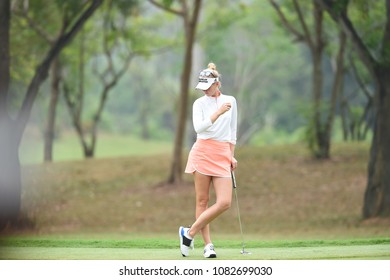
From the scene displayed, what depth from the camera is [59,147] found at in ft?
175

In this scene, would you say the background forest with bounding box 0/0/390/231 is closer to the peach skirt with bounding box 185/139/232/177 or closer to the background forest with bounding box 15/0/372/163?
the background forest with bounding box 15/0/372/163

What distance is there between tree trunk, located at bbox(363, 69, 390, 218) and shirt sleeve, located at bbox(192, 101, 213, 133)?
7947 mm

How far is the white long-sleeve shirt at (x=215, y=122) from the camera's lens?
9203 millimetres

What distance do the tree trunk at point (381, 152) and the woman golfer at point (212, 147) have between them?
303 inches

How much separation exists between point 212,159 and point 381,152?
7.93 m

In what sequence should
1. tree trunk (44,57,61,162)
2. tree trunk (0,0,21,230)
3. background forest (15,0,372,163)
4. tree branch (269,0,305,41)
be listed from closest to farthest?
tree trunk (0,0,21,230) → tree branch (269,0,305,41) → tree trunk (44,57,61,162) → background forest (15,0,372,163)

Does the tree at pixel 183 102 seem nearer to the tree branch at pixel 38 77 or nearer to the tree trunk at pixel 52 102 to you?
the tree branch at pixel 38 77

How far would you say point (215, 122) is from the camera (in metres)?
9.25

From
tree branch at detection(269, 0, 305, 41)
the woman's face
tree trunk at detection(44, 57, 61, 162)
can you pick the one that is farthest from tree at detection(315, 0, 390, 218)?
tree trunk at detection(44, 57, 61, 162)

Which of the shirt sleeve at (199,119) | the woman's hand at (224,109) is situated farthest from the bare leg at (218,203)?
the woman's hand at (224,109)

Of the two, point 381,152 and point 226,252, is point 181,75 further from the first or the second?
point 226,252

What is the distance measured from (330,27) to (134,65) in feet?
79.4

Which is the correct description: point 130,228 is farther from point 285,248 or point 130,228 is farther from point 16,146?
point 285,248

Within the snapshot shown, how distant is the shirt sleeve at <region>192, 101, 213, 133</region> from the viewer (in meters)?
9.14
